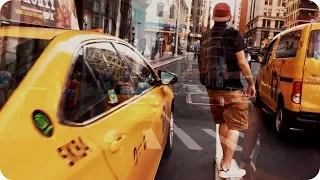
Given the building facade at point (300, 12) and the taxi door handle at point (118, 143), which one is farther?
the building facade at point (300, 12)

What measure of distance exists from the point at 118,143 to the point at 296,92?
163 centimetres

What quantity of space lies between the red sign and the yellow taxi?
1443 millimetres

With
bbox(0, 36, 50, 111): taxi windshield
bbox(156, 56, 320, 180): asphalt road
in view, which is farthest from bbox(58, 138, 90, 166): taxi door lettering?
bbox(156, 56, 320, 180): asphalt road

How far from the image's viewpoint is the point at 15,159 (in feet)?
3.12

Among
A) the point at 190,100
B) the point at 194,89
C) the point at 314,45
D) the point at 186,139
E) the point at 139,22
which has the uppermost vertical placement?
the point at 139,22

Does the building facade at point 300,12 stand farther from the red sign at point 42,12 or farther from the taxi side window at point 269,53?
the red sign at point 42,12

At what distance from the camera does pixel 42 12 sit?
206 centimetres

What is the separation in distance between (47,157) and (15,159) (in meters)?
0.08

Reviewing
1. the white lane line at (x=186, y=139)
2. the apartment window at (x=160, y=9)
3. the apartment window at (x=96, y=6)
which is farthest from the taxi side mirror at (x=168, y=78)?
the apartment window at (x=96, y=6)

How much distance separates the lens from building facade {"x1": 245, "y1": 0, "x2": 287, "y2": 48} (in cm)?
231

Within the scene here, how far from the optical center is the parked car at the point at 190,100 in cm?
264

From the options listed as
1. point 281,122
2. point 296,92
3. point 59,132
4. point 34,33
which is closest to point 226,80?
point 296,92

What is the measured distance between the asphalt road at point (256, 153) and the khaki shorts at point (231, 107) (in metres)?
0.23

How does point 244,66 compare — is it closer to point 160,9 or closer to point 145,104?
point 145,104
